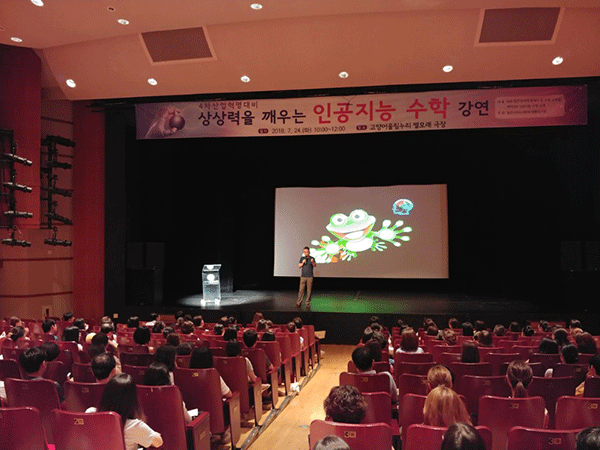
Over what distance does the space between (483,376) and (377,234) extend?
904cm

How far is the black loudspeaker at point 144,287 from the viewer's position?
11562 mm

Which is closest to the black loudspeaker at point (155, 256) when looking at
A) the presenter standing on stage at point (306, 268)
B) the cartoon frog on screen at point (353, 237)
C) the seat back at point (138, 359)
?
the presenter standing on stage at point (306, 268)

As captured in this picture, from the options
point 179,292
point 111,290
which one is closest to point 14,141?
point 111,290

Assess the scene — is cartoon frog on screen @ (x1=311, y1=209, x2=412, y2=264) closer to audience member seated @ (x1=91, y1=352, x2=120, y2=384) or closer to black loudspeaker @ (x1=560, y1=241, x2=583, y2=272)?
black loudspeaker @ (x1=560, y1=241, x2=583, y2=272)

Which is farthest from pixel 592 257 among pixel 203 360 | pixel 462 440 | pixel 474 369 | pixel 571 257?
pixel 462 440

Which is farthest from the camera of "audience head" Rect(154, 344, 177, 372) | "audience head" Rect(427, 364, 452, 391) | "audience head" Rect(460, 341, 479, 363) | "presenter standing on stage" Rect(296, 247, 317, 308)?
"presenter standing on stage" Rect(296, 247, 317, 308)

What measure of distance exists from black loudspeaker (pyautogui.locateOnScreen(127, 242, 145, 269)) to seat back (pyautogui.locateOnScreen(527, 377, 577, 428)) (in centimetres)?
905

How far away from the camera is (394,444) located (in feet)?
→ 11.7

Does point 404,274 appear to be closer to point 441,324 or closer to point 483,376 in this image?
point 441,324

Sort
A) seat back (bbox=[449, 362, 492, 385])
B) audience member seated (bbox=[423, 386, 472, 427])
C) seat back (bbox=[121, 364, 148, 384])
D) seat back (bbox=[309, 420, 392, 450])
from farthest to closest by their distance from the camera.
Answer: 1. seat back (bbox=[449, 362, 492, 385])
2. seat back (bbox=[121, 364, 148, 384])
3. audience member seated (bbox=[423, 386, 472, 427])
4. seat back (bbox=[309, 420, 392, 450])

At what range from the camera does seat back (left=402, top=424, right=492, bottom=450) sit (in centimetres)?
241

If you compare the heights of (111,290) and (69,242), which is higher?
(69,242)

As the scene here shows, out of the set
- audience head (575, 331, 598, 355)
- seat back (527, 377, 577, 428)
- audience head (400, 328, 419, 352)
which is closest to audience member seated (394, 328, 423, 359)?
audience head (400, 328, 419, 352)

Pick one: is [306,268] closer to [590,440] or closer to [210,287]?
[210,287]
